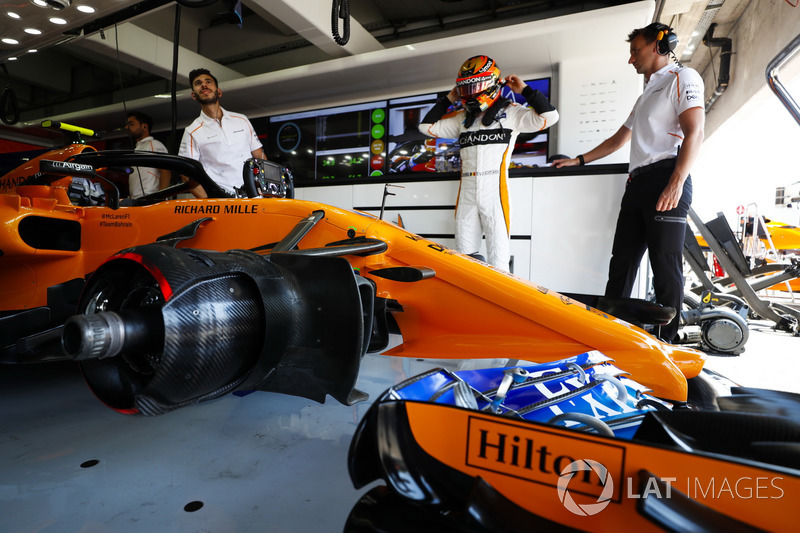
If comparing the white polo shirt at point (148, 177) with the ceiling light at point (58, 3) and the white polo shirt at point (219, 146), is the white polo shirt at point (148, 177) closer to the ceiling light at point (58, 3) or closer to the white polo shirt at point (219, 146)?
the white polo shirt at point (219, 146)

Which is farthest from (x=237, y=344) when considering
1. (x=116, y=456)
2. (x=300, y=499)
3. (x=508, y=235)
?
(x=508, y=235)

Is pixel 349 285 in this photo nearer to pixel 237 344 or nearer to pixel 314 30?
pixel 237 344

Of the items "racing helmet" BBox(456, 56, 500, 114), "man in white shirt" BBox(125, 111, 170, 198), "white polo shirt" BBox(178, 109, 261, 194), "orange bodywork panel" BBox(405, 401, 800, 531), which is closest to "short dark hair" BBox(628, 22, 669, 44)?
"racing helmet" BBox(456, 56, 500, 114)

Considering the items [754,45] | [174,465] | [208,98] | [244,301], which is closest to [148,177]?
[208,98]

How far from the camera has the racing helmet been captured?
268 cm

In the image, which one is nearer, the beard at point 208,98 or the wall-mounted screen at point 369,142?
the beard at point 208,98

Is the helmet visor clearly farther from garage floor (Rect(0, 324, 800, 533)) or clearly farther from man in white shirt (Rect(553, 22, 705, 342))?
garage floor (Rect(0, 324, 800, 533))

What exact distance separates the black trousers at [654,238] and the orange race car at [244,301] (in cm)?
96

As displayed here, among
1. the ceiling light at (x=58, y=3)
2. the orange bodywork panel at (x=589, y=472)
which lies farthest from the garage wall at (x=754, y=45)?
the ceiling light at (x=58, y=3)

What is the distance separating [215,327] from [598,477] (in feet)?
1.99

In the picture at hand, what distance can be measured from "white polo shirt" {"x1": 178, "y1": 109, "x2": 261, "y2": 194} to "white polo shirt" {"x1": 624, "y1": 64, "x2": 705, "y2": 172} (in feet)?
7.35

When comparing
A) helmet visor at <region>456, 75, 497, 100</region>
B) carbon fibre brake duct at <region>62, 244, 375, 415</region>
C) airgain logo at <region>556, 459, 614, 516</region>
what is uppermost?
helmet visor at <region>456, 75, 497, 100</region>

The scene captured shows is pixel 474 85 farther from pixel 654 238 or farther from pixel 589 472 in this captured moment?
Answer: pixel 589 472

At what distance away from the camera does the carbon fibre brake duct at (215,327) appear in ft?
2.24
